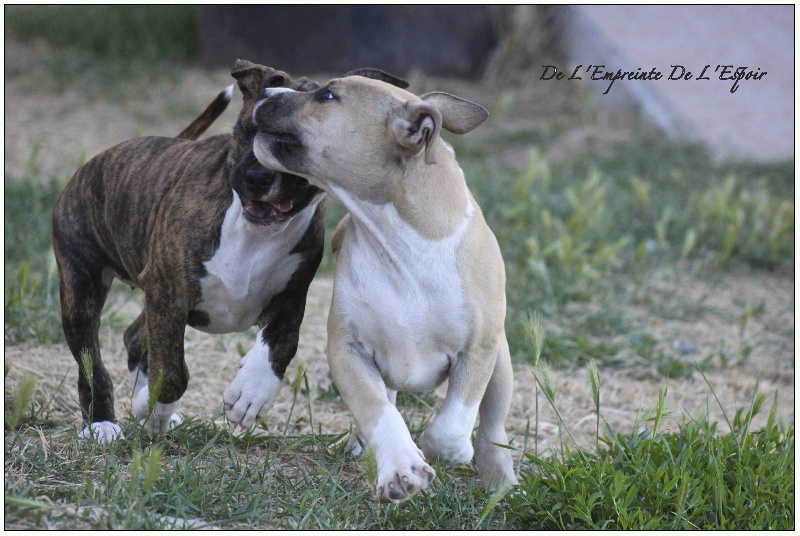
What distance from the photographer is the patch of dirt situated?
4.41 metres

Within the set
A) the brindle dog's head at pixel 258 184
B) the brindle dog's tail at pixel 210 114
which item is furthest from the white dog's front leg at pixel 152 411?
the brindle dog's tail at pixel 210 114

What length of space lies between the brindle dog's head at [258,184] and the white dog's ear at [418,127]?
0.41 metres

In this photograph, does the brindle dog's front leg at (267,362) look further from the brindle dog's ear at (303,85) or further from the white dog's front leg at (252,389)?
the brindle dog's ear at (303,85)

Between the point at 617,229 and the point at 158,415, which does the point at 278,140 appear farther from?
the point at 617,229

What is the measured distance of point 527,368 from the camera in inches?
204

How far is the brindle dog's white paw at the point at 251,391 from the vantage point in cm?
342

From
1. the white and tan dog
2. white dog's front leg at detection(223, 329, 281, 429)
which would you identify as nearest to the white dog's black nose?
the white and tan dog

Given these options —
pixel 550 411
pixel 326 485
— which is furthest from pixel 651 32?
pixel 326 485

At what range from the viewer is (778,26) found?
1166cm

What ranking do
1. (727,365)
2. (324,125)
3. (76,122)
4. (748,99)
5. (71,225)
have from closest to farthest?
(324,125), (71,225), (727,365), (76,122), (748,99)

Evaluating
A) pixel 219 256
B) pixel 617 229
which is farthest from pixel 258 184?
pixel 617 229

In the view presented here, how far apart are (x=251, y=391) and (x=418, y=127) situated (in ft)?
3.60

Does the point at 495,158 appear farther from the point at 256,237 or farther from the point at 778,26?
the point at 256,237

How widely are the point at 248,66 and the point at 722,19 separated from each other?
9.61 m
